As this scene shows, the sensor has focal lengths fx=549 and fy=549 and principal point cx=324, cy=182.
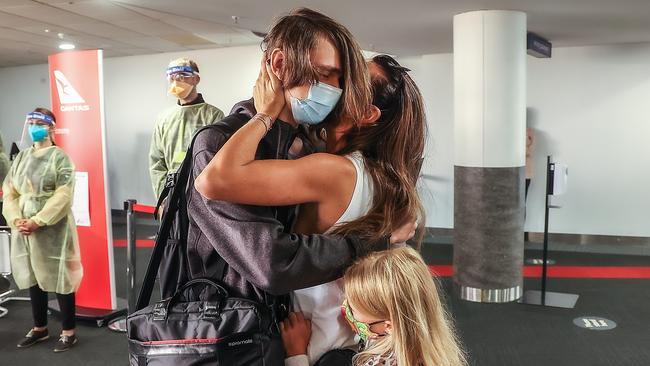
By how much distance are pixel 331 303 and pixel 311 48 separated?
538 mm

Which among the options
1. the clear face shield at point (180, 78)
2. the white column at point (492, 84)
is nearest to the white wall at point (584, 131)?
the white column at point (492, 84)

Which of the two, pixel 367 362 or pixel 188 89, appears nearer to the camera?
pixel 367 362

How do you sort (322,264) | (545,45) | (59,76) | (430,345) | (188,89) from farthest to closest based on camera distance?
(545,45), (59,76), (188,89), (430,345), (322,264)

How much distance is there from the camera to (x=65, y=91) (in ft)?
13.4

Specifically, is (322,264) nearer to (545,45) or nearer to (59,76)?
(59,76)

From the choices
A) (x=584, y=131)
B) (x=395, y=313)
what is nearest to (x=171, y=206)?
(x=395, y=313)

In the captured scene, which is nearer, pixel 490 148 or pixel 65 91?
pixel 65 91

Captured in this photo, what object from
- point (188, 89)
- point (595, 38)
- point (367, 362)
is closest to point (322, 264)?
point (367, 362)

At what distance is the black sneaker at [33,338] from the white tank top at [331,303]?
3352 millimetres

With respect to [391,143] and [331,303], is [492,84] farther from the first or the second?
[331,303]

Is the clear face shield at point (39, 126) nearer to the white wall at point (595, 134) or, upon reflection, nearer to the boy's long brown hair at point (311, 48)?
the boy's long brown hair at point (311, 48)

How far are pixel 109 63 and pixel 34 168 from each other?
5.33m

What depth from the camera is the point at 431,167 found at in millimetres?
7363

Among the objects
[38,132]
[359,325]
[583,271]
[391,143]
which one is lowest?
[583,271]
